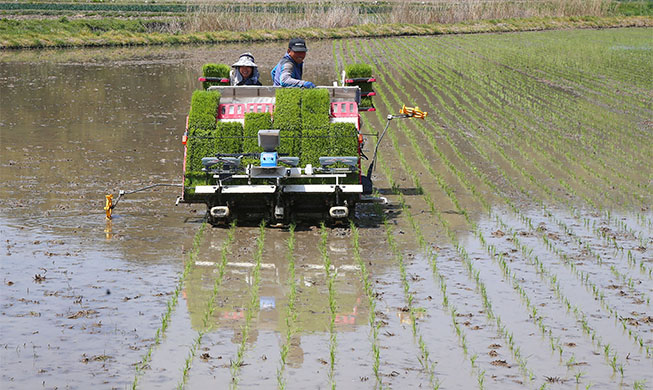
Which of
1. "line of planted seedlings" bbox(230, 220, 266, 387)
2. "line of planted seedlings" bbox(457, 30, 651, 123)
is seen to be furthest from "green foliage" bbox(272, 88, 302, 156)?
"line of planted seedlings" bbox(457, 30, 651, 123)

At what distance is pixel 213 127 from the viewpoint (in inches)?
494

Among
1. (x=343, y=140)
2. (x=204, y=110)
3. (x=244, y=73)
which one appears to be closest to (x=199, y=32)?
(x=244, y=73)

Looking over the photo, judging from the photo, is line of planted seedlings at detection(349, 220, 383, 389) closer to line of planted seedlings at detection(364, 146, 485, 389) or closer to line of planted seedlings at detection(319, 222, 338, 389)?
line of planted seedlings at detection(319, 222, 338, 389)

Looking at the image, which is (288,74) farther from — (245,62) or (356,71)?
(356,71)

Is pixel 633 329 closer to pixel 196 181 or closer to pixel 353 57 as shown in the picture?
pixel 196 181

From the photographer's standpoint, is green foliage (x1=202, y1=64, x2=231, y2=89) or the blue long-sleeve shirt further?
green foliage (x1=202, y1=64, x2=231, y2=89)

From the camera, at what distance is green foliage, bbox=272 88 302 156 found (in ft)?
40.8

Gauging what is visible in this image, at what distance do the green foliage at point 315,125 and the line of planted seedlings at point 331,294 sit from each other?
87 centimetres

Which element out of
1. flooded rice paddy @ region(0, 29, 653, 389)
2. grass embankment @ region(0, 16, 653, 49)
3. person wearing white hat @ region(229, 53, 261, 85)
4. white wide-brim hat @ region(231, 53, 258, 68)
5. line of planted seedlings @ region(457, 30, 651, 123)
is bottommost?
grass embankment @ region(0, 16, 653, 49)

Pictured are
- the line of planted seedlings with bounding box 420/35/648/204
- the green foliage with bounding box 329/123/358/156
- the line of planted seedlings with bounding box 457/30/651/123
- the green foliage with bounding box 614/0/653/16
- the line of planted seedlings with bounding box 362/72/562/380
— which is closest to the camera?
the line of planted seedlings with bounding box 362/72/562/380

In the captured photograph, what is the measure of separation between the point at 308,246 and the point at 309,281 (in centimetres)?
146

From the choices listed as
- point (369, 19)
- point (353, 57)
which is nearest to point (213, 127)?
point (353, 57)

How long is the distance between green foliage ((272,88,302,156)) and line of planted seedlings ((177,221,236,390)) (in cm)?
A: 115

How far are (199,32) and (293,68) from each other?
1449 inches
